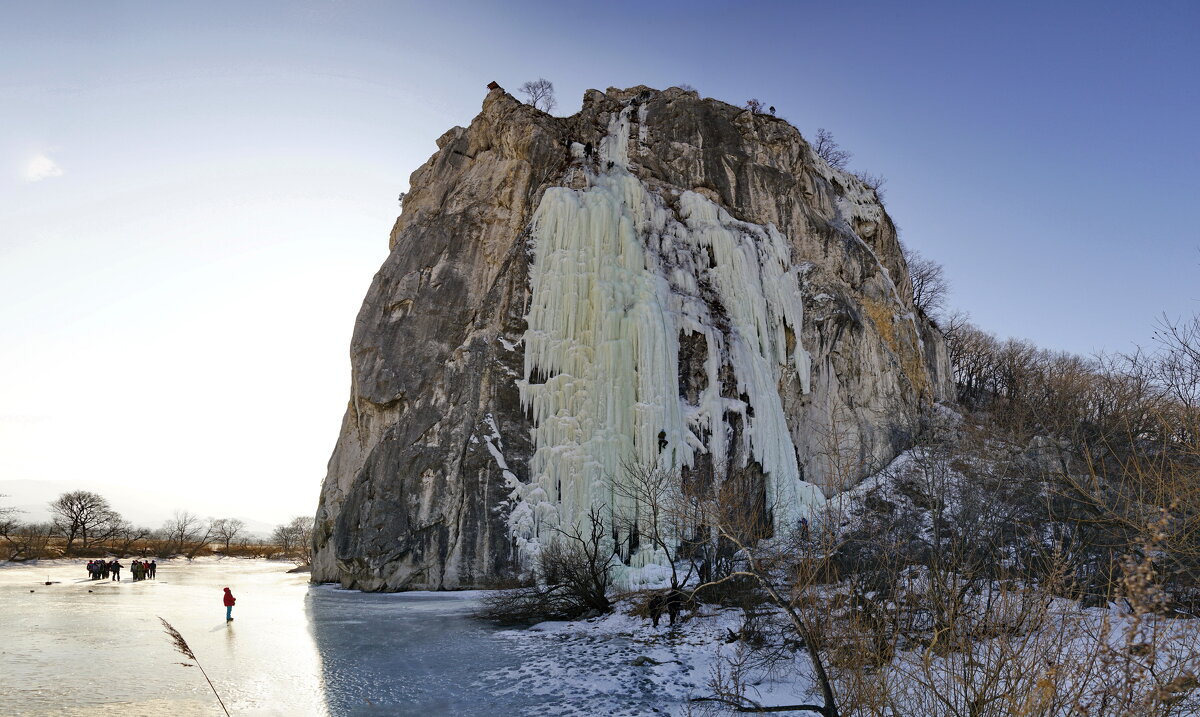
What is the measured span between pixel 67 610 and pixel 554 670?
1458cm

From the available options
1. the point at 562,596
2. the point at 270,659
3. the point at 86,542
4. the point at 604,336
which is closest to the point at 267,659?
the point at 270,659

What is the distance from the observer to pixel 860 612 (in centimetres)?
802

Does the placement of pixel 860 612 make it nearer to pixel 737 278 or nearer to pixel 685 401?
pixel 685 401

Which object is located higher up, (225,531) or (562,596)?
(562,596)

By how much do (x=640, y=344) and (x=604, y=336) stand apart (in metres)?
1.20

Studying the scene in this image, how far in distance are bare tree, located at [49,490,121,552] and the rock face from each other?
1664 inches

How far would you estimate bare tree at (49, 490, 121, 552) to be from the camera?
173ft

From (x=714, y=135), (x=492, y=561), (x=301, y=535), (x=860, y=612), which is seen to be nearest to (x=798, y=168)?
(x=714, y=135)

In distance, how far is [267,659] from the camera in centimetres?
1068

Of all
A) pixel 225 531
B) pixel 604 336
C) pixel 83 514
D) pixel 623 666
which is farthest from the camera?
pixel 225 531

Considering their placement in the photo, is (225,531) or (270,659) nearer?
(270,659)

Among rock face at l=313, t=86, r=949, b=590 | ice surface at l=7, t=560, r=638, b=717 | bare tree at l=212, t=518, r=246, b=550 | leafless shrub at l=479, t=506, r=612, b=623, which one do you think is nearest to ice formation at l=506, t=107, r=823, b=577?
rock face at l=313, t=86, r=949, b=590

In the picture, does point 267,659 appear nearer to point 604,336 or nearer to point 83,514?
point 604,336

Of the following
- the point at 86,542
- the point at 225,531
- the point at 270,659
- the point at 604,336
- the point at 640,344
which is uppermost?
the point at 604,336
